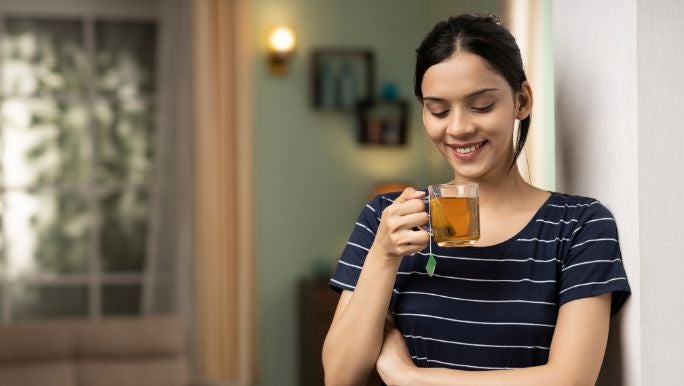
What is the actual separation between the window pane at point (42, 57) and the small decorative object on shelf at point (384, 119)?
1649 millimetres

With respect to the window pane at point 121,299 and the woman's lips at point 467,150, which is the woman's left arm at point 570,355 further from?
the window pane at point 121,299

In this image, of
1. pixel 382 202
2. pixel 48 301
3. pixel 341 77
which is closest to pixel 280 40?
pixel 341 77

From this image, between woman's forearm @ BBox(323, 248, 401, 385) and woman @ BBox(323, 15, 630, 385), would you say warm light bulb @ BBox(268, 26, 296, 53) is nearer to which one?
woman @ BBox(323, 15, 630, 385)

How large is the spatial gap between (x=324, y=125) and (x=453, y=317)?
3658mm

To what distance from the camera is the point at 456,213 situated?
1407 mm

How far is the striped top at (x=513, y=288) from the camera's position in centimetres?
138

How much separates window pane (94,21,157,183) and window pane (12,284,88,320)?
26.5 inches

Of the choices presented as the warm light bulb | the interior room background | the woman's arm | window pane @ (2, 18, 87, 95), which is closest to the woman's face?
the woman's arm

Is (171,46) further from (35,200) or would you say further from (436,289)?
(436,289)

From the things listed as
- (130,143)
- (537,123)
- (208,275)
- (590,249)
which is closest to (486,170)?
(590,249)

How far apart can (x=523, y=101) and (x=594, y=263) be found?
32cm

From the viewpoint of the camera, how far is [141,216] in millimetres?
4895

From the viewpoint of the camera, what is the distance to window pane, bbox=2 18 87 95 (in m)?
4.72

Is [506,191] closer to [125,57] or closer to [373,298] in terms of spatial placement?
[373,298]
